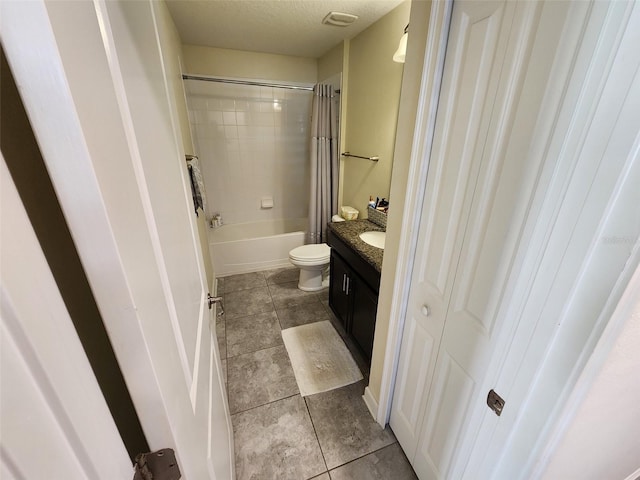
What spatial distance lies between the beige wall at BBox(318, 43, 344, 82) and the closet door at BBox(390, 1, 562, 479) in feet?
7.43

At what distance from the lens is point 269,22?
7.38 ft

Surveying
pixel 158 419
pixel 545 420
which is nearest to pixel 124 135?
pixel 158 419

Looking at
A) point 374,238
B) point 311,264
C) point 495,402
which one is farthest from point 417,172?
point 311,264

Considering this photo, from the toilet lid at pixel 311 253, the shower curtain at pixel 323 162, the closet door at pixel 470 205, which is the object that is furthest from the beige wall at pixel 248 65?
the closet door at pixel 470 205

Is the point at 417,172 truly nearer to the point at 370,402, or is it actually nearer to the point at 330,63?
the point at 370,402

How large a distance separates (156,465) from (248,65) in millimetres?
3560

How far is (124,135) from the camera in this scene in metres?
0.39

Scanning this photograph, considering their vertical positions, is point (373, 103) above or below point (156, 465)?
above

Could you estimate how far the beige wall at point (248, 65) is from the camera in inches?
113

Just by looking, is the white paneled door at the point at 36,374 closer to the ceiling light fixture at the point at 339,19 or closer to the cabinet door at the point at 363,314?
the cabinet door at the point at 363,314

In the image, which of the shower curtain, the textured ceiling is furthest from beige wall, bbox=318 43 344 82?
the shower curtain

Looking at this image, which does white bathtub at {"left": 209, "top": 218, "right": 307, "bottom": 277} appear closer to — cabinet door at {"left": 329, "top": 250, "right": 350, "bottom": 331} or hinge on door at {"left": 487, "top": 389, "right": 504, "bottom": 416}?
cabinet door at {"left": 329, "top": 250, "right": 350, "bottom": 331}

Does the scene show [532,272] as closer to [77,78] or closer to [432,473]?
[77,78]

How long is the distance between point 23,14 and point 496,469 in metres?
Answer: 1.24
